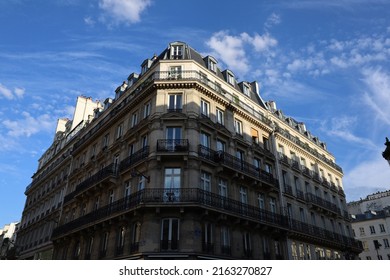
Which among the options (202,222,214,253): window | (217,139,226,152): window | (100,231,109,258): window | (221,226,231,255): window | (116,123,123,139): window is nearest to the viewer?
(202,222,214,253): window

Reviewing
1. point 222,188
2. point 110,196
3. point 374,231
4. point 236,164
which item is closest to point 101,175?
point 110,196

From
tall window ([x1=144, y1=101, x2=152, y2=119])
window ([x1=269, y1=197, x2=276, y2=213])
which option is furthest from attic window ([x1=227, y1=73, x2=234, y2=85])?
window ([x1=269, y1=197, x2=276, y2=213])

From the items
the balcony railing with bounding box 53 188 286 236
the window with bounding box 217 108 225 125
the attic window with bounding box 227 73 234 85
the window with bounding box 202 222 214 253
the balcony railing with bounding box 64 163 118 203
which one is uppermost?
the attic window with bounding box 227 73 234 85

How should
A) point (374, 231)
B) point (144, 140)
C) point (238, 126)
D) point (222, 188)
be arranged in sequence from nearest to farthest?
point (222, 188), point (144, 140), point (238, 126), point (374, 231)

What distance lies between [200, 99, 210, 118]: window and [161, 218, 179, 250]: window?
747 centimetres

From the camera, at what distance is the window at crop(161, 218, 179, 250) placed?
16406mm

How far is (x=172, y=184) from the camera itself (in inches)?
707

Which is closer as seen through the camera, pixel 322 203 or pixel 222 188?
pixel 222 188

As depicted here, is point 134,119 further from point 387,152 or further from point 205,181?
point 387,152

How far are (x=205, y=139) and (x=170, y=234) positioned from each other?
650 cm

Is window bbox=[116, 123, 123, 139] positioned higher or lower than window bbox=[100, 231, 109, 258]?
higher

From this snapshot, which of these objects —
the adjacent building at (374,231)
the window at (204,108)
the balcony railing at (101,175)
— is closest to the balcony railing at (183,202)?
the balcony railing at (101,175)

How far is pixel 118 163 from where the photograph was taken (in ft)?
73.3

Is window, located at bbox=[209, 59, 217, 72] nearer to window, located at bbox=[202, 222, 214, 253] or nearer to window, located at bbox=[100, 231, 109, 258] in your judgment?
window, located at bbox=[202, 222, 214, 253]
